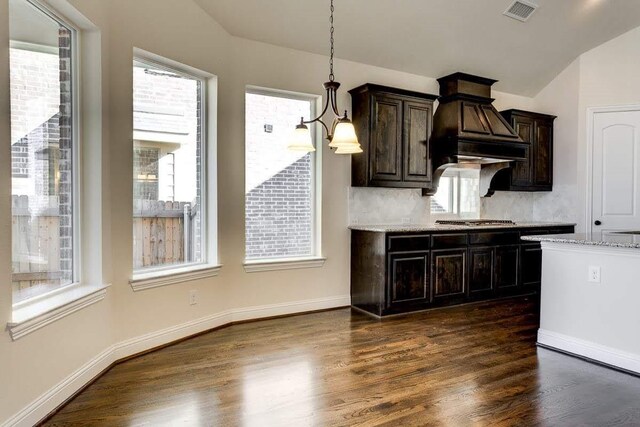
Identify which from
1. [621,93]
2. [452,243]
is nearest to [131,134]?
[452,243]

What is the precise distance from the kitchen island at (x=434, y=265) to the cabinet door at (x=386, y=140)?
0.58m

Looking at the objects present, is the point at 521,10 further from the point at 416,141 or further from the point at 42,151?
the point at 42,151

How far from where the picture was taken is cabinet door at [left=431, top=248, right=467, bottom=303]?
4391mm

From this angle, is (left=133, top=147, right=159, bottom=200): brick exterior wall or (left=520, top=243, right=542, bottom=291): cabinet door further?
(left=520, top=243, right=542, bottom=291): cabinet door

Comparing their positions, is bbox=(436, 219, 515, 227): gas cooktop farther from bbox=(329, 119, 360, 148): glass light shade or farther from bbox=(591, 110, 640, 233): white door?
bbox=(329, 119, 360, 148): glass light shade

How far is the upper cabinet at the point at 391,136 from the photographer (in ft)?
14.2

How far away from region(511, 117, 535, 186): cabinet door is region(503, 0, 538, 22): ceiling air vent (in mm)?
1347

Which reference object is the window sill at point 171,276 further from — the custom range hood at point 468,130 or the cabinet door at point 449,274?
the custom range hood at point 468,130

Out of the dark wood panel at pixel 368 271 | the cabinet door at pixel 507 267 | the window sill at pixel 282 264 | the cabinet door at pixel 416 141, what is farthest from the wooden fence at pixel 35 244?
the cabinet door at pixel 507 267

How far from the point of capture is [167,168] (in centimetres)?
350

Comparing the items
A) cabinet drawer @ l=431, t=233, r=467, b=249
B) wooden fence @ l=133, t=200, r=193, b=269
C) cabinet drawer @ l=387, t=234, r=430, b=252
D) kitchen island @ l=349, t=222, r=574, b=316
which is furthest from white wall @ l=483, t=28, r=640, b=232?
wooden fence @ l=133, t=200, r=193, b=269

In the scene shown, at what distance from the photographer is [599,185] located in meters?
5.50

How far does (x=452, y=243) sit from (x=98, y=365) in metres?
3.44

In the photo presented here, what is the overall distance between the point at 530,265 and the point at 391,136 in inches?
97.9
